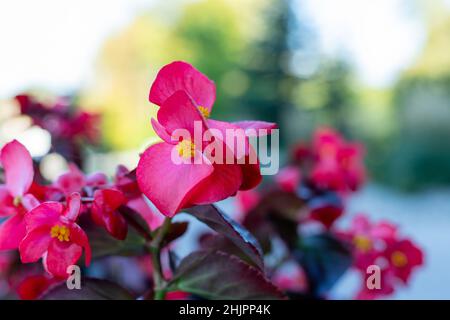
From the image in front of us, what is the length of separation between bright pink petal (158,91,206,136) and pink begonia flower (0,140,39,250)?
0.11m

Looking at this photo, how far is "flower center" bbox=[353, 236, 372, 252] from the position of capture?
61 centimetres

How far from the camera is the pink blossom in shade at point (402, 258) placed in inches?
23.0

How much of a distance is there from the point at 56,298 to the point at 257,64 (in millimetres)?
8698

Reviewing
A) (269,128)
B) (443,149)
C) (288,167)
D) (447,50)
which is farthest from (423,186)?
(269,128)

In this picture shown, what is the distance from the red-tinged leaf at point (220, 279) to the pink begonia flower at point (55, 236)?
0.22 ft

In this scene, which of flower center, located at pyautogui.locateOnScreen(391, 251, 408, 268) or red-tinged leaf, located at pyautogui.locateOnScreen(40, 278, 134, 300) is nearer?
red-tinged leaf, located at pyautogui.locateOnScreen(40, 278, 134, 300)

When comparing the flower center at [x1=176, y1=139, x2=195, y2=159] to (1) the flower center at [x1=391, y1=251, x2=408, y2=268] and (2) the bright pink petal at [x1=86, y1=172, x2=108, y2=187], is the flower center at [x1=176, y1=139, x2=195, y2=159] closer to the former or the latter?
(2) the bright pink petal at [x1=86, y1=172, x2=108, y2=187]

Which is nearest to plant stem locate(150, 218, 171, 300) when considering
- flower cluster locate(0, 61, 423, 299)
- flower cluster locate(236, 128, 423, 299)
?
flower cluster locate(0, 61, 423, 299)

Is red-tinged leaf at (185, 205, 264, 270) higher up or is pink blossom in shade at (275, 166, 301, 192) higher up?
red-tinged leaf at (185, 205, 264, 270)

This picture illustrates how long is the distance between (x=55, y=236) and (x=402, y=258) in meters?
0.40

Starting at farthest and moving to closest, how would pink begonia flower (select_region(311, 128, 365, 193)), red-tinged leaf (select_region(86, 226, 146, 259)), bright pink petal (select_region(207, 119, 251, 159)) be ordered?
pink begonia flower (select_region(311, 128, 365, 193))
red-tinged leaf (select_region(86, 226, 146, 259))
bright pink petal (select_region(207, 119, 251, 159))

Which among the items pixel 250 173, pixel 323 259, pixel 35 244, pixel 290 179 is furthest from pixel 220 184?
pixel 290 179

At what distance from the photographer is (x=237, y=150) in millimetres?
274
